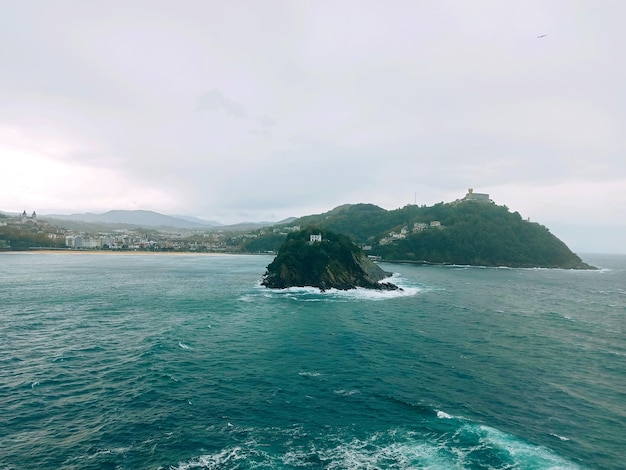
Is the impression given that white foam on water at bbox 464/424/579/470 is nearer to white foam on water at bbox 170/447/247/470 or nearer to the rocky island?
white foam on water at bbox 170/447/247/470

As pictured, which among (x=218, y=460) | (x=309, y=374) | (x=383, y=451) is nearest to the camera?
(x=218, y=460)

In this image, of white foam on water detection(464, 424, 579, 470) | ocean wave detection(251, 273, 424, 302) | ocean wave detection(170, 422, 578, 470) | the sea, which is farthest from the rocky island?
ocean wave detection(170, 422, 578, 470)

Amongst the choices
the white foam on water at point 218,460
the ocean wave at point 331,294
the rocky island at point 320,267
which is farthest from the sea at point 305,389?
the rocky island at point 320,267

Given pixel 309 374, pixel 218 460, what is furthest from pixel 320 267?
pixel 218 460

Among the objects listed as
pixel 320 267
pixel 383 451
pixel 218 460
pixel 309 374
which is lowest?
pixel 383 451

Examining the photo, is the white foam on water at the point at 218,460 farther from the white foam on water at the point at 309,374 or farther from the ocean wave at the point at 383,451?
the white foam on water at the point at 309,374

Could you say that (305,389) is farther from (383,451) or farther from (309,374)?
(383,451)
